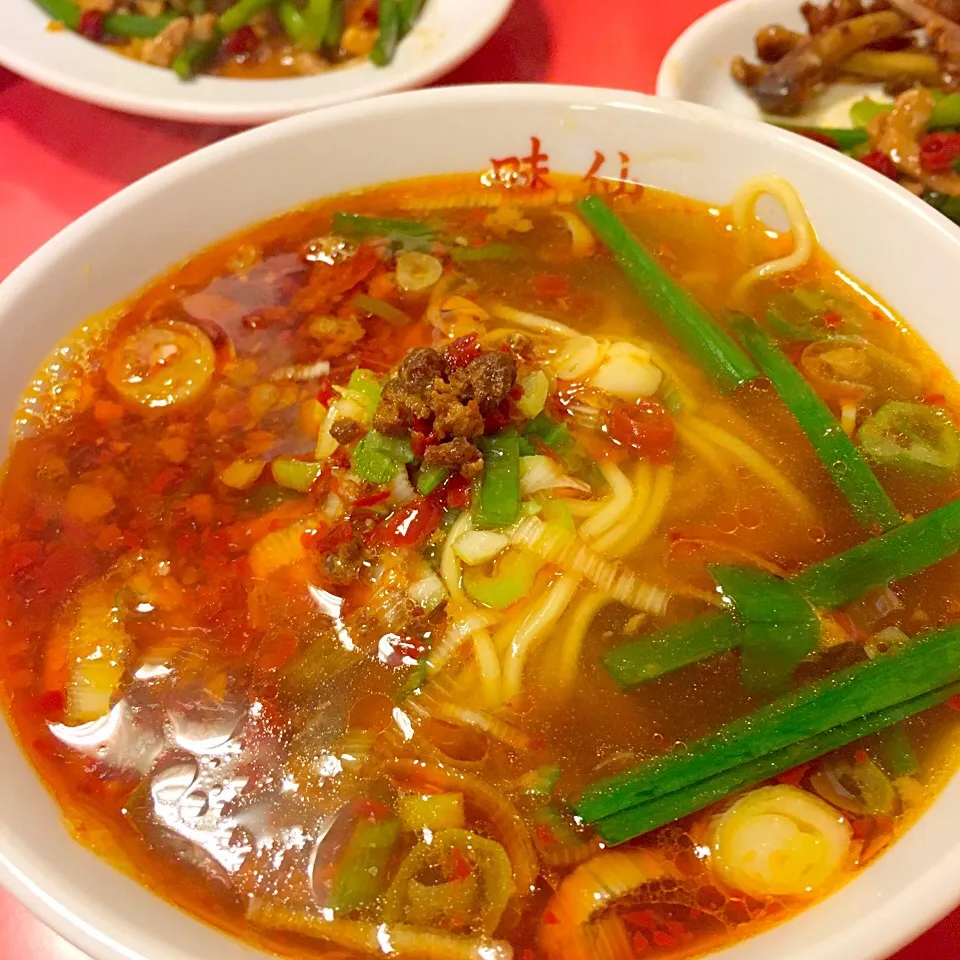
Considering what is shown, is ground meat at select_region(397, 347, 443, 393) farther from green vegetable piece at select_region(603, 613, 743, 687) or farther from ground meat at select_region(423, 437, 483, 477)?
Answer: green vegetable piece at select_region(603, 613, 743, 687)

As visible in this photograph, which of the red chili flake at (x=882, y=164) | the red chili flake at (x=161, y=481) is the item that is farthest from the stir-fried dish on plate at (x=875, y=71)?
the red chili flake at (x=161, y=481)

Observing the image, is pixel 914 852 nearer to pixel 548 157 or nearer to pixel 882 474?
pixel 882 474

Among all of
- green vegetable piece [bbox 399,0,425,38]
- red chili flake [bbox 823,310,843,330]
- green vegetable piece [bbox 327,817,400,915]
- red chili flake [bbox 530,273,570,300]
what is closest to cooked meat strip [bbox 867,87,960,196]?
red chili flake [bbox 823,310,843,330]

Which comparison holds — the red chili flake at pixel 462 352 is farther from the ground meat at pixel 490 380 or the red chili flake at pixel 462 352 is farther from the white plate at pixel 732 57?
the white plate at pixel 732 57

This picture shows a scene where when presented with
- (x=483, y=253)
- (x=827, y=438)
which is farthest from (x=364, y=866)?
(x=483, y=253)

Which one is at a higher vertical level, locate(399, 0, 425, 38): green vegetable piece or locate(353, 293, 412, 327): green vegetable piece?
locate(399, 0, 425, 38): green vegetable piece

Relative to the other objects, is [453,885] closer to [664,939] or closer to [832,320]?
[664,939]
